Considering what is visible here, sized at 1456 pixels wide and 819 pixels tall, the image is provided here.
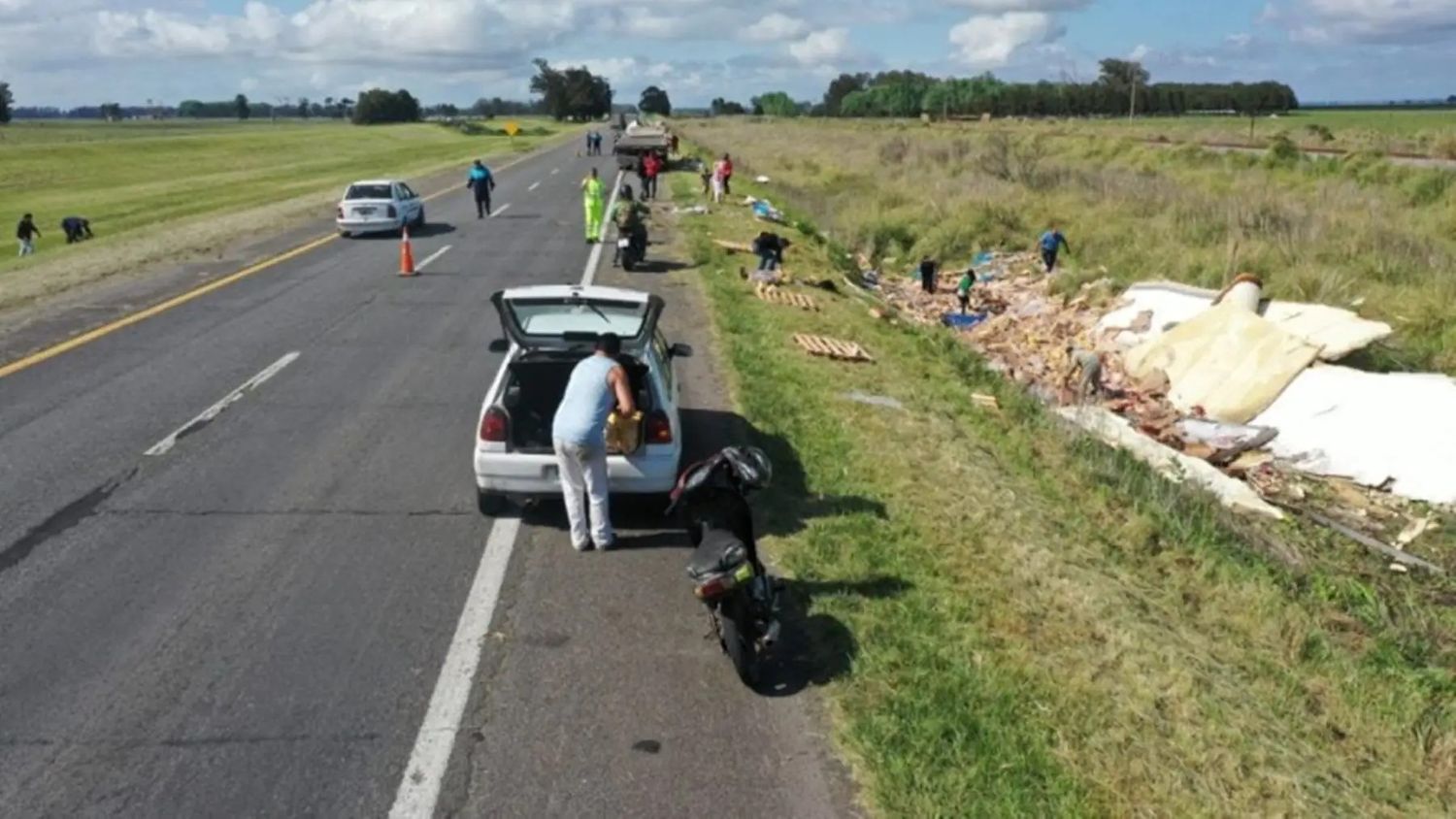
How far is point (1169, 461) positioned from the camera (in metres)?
13.4

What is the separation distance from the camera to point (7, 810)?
482 centimetres

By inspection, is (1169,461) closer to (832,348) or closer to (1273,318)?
(832,348)

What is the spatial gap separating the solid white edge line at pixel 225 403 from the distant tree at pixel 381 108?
513ft

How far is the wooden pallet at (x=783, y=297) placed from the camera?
1836cm

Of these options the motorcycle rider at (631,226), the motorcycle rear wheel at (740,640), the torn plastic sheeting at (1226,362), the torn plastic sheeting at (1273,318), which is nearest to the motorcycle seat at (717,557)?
the motorcycle rear wheel at (740,640)

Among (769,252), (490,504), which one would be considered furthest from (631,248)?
(490,504)

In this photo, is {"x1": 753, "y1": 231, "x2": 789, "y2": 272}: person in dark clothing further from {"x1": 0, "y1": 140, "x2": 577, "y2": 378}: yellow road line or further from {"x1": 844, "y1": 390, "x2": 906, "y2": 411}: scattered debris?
{"x1": 0, "y1": 140, "x2": 577, "y2": 378}: yellow road line

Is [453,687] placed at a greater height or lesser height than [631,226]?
lesser

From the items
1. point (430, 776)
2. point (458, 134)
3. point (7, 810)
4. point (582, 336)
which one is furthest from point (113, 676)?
point (458, 134)

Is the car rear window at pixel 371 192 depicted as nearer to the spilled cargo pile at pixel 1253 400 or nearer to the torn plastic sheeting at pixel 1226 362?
the spilled cargo pile at pixel 1253 400

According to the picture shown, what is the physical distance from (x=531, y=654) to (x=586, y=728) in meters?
0.89

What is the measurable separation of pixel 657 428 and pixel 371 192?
2148 cm

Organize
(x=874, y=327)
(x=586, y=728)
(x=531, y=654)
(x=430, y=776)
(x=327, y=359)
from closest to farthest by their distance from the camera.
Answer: (x=430, y=776) < (x=586, y=728) < (x=531, y=654) < (x=327, y=359) < (x=874, y=327)

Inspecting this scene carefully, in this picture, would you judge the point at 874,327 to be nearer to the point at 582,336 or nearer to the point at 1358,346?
the point at 1358,346
